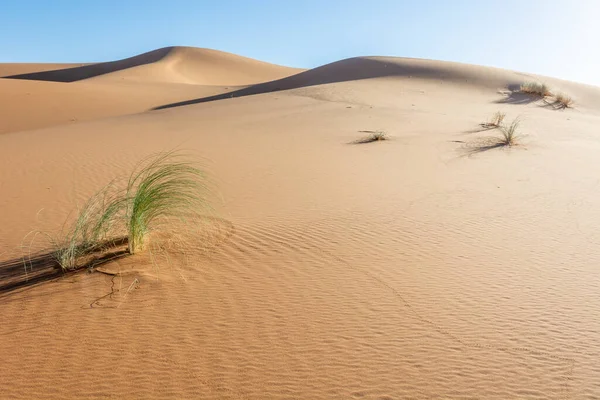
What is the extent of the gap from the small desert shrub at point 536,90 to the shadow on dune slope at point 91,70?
4687 centimetres

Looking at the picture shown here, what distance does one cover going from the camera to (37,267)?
4.65 metres

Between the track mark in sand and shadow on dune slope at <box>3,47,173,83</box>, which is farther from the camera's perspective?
shadow on dune slope at <box>3,47,173,83</box>

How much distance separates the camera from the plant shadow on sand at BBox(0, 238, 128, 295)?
4.31 m

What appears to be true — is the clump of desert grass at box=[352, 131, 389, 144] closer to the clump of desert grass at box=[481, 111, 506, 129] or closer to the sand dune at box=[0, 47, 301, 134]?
the clump of desert grass at box=[481, 111, 506, 129]

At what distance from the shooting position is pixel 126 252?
5.02m

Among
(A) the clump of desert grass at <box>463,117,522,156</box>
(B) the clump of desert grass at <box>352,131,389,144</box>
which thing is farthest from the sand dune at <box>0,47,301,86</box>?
(A) the clump of desert grass at <box>463,117,522,156</box>

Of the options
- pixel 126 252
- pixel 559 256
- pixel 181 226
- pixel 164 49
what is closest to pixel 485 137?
pixel 559 256

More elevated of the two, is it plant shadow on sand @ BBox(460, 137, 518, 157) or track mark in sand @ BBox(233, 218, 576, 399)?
plant shadow on sand @ BBox(460, 137, 518, 157)

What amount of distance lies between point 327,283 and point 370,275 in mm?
442

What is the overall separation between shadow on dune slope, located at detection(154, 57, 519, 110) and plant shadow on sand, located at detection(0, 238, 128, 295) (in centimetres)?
2098

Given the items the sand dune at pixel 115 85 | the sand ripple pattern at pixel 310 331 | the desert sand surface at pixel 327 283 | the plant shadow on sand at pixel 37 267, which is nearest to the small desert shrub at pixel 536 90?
the desert sand surface at pixel 327 283

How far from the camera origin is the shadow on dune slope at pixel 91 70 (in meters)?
55.9

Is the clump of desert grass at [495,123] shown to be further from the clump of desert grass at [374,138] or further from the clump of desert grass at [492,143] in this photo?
the clump of desert grass at [374,138]

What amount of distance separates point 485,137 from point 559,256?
27.0ft
